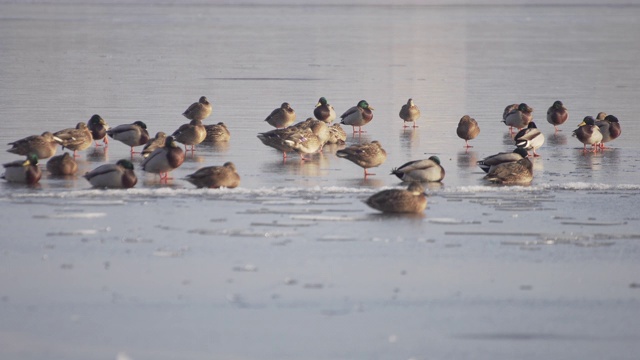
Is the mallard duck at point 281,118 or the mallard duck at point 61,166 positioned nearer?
the mallard duck at point 61,166

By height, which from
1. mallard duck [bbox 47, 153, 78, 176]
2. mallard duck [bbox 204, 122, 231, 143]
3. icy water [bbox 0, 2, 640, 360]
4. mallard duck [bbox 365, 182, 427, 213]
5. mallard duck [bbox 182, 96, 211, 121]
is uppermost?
mallard duck [bbox 182, 96, 211, 121]

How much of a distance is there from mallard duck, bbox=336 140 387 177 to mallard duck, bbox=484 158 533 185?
1337mm

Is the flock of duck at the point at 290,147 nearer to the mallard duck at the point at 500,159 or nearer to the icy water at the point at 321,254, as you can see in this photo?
the mallard duck at the point at 500,159

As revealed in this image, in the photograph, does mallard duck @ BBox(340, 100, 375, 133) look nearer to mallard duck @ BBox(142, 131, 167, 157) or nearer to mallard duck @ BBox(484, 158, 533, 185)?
mallard duck @ BBox(142, 131, 167, 157)

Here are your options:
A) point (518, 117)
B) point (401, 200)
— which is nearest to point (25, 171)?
point (401, 200)

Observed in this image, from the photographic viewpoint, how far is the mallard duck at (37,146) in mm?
13625

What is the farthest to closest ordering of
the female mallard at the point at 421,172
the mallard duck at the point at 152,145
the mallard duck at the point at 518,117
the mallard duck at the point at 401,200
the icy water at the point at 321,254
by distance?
the mallard duck at the point at 518,117 → the mallard duck at the point at 152,145 → the female mallard at the point at 421,172 → the mallard duck at the point at 401,200 → the icy water at the point at 321,254

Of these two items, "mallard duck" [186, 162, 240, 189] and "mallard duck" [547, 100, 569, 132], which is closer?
"mallard duck" [186, 162, 240, 189]

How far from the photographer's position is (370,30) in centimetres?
5569

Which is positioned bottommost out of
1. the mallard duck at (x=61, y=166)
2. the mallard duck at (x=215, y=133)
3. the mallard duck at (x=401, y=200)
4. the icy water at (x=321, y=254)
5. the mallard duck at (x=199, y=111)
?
the icy water at (x=321, y=254)

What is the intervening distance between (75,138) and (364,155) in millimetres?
3873

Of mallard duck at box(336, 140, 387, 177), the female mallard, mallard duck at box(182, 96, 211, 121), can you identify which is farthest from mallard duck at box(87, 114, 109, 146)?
the female mallard

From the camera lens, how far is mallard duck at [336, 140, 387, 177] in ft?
42.7

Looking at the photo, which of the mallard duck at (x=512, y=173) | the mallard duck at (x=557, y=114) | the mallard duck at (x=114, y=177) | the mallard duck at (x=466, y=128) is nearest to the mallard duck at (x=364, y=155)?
the mallard duck at (x=512, y=173)
